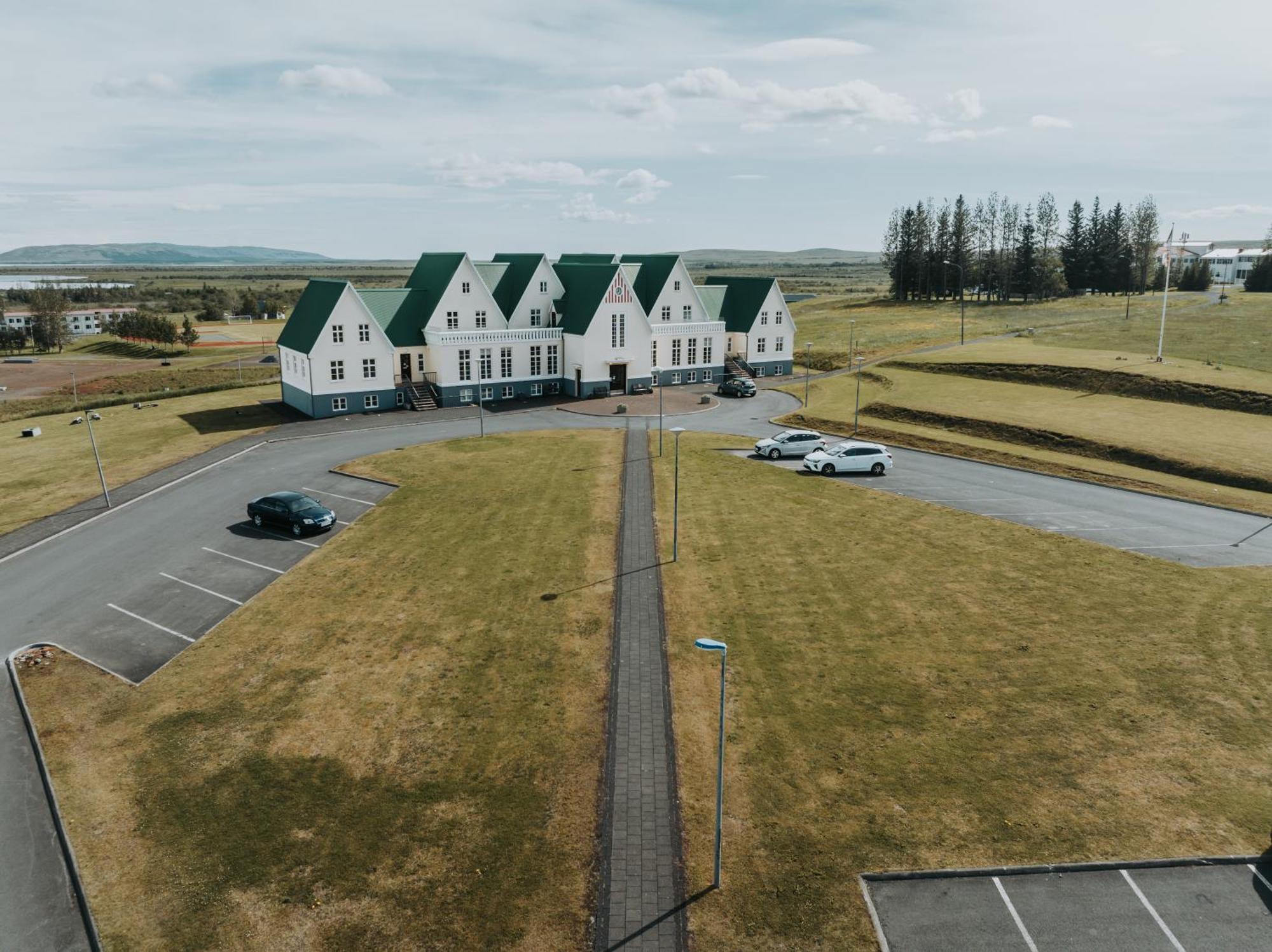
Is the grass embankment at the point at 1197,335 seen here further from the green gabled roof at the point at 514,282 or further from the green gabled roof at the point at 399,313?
the green gabled roof at the point at 399,313

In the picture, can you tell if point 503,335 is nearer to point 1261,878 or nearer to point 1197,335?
point 1261,878

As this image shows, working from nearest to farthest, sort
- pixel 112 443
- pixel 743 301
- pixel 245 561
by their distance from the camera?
pixel 245 561, pixel 112 443, pixel 743 301

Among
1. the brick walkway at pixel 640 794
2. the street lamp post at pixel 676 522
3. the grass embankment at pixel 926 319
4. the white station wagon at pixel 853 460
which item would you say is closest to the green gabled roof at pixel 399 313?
the street lamp post at pixel 676 522

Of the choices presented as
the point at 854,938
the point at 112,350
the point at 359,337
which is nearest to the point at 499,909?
the point at 854,938

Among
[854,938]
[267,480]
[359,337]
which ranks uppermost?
[359,337]

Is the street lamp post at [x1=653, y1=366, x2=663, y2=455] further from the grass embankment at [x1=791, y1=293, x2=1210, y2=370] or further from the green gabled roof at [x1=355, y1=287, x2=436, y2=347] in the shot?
the green gabled roof at [x1=355, y1=287, x2=436, y2=347]

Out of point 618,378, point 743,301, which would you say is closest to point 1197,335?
point 743,301

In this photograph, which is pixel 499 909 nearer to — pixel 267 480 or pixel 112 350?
pixel 267 480
